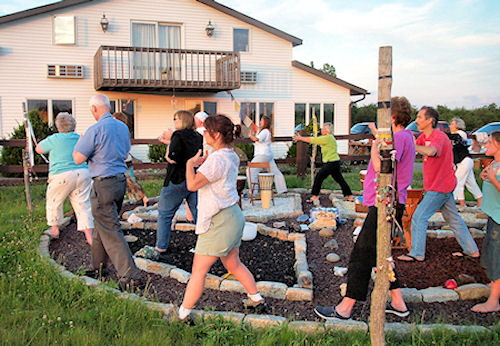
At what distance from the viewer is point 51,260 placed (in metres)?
5.07

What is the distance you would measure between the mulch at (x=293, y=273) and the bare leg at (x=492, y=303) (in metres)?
0.05

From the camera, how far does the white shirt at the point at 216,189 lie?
347 centimetres

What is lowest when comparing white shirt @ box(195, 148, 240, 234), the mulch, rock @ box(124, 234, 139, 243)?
the mulch

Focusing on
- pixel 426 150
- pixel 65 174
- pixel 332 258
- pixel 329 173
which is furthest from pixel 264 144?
pixel 426 150

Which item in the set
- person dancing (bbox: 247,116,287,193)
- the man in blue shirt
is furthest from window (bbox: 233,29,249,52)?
the man in blue shirt

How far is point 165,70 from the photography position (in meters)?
17.6

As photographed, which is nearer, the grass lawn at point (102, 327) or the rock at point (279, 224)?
the grass lawn at point (102, 327)

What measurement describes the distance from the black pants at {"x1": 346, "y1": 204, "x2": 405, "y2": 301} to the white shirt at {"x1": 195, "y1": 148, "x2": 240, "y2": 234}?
3.69ft

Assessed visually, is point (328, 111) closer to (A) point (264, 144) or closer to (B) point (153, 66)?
(B) point (153, 66)

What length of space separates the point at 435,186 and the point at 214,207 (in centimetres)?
275

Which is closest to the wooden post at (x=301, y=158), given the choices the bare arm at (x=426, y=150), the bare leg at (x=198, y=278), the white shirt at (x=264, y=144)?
the white shirt at (x=264, y=144)

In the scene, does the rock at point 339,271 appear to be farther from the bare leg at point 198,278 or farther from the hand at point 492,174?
the bare leg at point 198,278

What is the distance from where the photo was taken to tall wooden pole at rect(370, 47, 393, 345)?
255 cm

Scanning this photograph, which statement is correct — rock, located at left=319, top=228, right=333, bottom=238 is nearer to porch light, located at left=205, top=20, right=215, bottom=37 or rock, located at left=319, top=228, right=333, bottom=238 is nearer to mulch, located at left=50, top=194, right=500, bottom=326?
mulch, located at left=50, top=194, right=500, bottom=326
